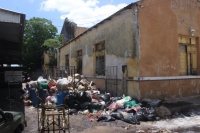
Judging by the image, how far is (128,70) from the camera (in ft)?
28.3

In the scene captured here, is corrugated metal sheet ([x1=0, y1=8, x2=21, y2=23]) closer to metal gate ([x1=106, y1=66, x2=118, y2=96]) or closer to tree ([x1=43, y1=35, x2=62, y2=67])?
metal gate ([x1=106, y1=66, x2=118, y2=96])

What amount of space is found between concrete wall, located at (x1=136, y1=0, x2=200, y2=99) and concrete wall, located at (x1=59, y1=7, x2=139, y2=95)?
0.37 meters

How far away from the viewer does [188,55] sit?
400 inches

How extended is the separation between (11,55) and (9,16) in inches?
250

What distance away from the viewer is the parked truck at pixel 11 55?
151 inches

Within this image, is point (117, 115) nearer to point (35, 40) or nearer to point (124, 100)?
point (124, 100)

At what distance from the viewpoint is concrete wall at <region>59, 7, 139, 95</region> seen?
8350 millimetres

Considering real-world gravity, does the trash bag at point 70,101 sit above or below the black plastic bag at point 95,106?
above

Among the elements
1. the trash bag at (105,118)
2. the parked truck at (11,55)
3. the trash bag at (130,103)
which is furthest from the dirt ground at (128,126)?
the parked truck at (11,55)

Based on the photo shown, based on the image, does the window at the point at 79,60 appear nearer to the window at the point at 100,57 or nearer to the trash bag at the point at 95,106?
the window at the point at 100,57

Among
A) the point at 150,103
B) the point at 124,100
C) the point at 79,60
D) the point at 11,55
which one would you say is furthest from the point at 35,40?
the point at 150,103

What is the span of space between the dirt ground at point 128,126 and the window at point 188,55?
3561 mm

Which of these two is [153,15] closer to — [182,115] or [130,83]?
[130,83]

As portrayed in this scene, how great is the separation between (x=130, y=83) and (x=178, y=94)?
2531mm
